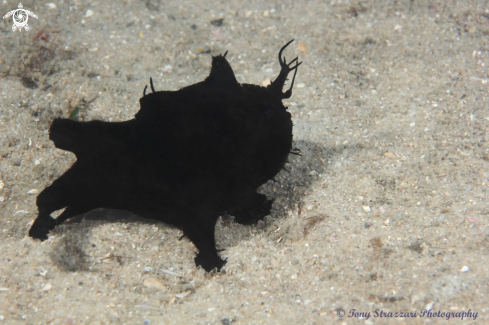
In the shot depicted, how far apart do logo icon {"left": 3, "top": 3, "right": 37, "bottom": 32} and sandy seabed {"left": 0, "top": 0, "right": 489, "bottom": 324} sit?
100mm

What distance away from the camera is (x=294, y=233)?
315 cm

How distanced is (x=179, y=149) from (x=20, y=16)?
14.9 feet

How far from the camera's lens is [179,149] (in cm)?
268

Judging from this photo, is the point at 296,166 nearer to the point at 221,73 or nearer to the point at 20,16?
the point at 221,73

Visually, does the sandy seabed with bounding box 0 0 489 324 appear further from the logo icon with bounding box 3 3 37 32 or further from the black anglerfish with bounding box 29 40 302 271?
the black anglerfish with bounding box 29 40 302 271

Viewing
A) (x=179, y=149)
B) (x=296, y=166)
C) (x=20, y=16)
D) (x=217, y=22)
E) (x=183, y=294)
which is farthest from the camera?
(x=217, y=22)

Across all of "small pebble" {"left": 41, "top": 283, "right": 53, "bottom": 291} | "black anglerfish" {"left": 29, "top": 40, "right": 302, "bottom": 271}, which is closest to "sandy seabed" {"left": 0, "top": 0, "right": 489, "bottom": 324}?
"small pebble" {"left": 41, "top": 283, "right": 53, "bottom": 291}

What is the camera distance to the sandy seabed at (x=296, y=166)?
257 cm

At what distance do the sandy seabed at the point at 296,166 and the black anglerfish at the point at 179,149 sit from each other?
534mm

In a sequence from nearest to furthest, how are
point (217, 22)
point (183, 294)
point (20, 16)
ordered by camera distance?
1. point (183, 294)
2. point (20, 16)
3. point (217, 22)

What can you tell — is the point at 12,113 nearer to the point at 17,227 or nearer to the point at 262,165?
the point at 17,227

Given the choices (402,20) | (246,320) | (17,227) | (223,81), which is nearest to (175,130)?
(223,81)

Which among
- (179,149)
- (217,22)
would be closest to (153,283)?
(179,149)

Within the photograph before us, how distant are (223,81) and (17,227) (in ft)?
8.44
